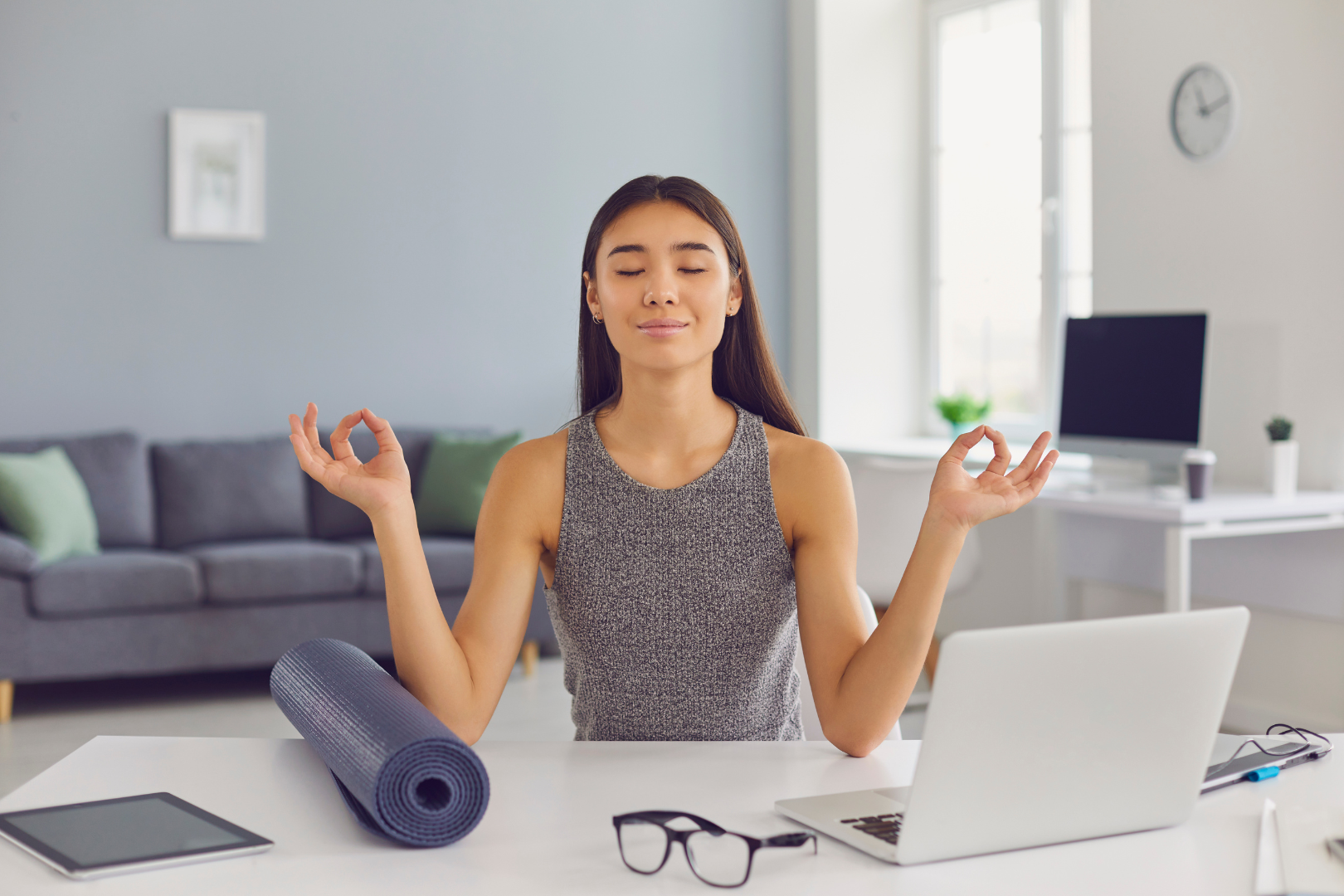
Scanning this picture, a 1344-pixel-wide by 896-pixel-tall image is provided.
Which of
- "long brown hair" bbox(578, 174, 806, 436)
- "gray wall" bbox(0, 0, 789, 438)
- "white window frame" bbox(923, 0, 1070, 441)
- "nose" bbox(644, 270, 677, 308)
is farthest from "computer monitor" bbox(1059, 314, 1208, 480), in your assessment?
"nose" bbox(644, 270, 677, 308)

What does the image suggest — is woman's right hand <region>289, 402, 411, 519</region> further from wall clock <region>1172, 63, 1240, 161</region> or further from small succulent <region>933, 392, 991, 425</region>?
small succulent <region>933, 392, 991, 425</region>

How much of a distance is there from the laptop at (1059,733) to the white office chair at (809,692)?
0.49 metres

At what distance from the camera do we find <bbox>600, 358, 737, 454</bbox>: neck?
4.76ft

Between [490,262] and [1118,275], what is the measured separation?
2497 millimetres

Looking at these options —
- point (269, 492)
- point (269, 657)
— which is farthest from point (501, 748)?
point (269, 492)

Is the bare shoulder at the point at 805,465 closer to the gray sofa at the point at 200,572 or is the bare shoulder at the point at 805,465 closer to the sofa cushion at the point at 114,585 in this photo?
the gray sofa at the point at 200,572

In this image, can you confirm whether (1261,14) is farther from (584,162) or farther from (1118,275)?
(584,162)

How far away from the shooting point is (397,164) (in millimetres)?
5039

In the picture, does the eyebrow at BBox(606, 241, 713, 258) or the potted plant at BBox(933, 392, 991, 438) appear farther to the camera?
the potted plant at BBox(933, 392, 991, 438)

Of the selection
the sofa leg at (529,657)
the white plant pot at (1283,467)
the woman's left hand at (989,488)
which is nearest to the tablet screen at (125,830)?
the woman's left hand at (989,488)

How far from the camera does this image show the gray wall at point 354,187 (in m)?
4.60

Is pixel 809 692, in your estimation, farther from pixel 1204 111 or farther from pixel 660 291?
pixel 1204 111

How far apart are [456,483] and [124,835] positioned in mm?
3643

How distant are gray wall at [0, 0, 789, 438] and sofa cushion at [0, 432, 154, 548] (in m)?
0.29
